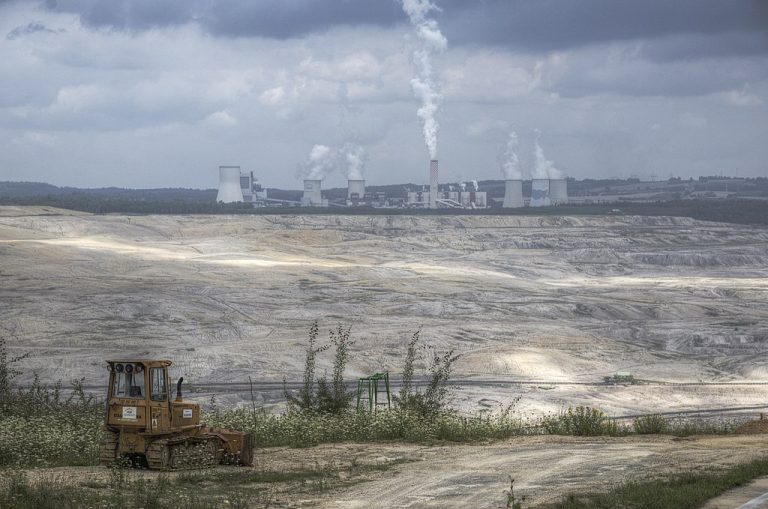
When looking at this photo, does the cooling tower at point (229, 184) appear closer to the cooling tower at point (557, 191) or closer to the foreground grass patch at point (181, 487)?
the cooling tower at point (557, 191)

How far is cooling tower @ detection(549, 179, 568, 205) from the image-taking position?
168m

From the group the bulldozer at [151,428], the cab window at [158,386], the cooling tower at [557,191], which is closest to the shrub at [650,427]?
the bulldozer at [151,428]

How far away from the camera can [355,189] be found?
174 m

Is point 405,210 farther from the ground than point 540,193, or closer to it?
closer to it

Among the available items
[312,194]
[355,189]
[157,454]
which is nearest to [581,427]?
[157,454]

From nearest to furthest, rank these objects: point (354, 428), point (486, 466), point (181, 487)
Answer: point (181, 487), point (486, 466), point (354, 428)

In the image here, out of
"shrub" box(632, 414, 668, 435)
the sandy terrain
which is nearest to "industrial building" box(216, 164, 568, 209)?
the sandy terrain

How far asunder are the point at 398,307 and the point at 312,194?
11070 cm

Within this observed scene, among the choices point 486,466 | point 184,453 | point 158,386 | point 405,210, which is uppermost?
point 405,210

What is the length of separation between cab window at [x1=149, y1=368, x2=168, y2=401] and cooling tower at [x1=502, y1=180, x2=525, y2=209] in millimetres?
144593

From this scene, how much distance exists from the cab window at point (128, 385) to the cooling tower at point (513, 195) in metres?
145

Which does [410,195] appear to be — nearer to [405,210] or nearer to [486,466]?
[405,210]

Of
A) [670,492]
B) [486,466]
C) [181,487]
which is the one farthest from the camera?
[486,466]

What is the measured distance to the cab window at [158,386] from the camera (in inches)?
655
